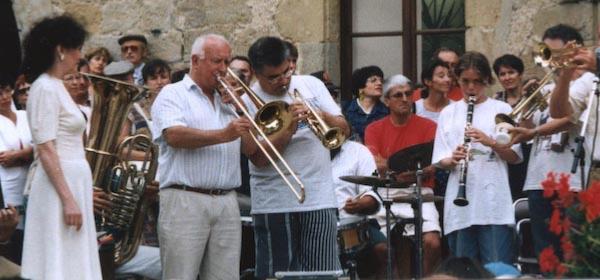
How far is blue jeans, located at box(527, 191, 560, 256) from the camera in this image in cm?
1186

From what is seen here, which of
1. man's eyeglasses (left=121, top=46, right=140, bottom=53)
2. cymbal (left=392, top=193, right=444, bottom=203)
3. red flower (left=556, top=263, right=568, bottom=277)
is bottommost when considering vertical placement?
red flower (left=556, top=263, right=568, bottom=277)

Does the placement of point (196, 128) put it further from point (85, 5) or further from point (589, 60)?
point (85, 5)

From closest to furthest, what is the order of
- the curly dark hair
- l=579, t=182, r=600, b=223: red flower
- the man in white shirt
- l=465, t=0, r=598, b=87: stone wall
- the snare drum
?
1. l=579, t=182, r=600, b=223: red flower
2. the curly dark hair
3. the snare drum
4. the man in white shirt
5. l=465, t=0, r=598, b=87: stone wall

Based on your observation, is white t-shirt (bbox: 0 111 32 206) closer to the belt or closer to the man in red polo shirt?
the belt

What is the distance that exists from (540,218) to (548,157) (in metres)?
0.40

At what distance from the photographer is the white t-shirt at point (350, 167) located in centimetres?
1220

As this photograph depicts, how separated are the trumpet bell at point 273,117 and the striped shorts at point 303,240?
58 cm

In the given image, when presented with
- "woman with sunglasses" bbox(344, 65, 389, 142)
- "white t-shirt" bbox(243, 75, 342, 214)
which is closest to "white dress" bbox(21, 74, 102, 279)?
"white t-shirt" bbox(243, 75, 342, 214)

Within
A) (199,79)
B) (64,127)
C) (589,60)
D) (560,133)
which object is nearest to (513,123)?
(560,133)

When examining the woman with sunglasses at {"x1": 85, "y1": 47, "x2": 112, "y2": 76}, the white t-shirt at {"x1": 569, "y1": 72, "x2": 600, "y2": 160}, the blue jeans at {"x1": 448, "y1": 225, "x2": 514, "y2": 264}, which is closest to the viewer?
the white t-shirt at {"x1": 569, "y1": 72, "x2": 600, "y2": 160}

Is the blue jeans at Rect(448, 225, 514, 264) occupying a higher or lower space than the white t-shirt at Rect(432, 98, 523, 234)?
lower

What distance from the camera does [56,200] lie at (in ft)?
32.3

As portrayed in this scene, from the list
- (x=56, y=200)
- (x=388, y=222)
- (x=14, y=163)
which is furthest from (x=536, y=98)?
(x=56, y=200)

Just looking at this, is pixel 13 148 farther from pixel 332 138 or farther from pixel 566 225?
pixel 566 225
